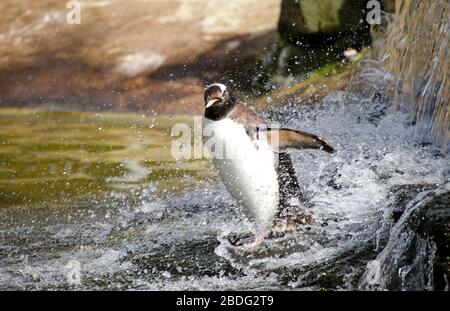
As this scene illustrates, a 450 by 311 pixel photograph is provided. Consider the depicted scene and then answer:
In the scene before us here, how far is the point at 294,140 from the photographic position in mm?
3455

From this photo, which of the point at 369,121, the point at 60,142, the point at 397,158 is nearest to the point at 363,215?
the point at 397,158

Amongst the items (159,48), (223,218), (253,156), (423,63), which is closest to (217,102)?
(253,156)

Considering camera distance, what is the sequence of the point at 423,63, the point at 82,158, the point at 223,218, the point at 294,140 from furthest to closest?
the point at 82,158 → the point at 423,63 → the point at 223,218 → the point at 294,140

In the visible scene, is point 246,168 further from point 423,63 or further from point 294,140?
point 423,63

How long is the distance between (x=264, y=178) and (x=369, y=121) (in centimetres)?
167

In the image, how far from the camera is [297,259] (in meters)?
3.31

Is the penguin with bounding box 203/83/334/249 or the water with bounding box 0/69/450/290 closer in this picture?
the water with bounding box 0/69/450/290

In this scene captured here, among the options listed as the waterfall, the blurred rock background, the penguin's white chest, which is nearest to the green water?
the blurred rock background

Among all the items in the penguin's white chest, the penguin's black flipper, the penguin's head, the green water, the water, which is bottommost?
the green water

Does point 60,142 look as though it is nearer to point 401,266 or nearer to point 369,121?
point 369,121

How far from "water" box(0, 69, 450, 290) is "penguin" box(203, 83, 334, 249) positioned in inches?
5.0

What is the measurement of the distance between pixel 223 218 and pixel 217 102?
677 mm

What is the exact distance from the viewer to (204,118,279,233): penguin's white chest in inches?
137

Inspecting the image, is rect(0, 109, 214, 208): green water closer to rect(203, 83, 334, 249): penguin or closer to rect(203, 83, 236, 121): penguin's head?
rect(203, 83, 334, 249): penguin
